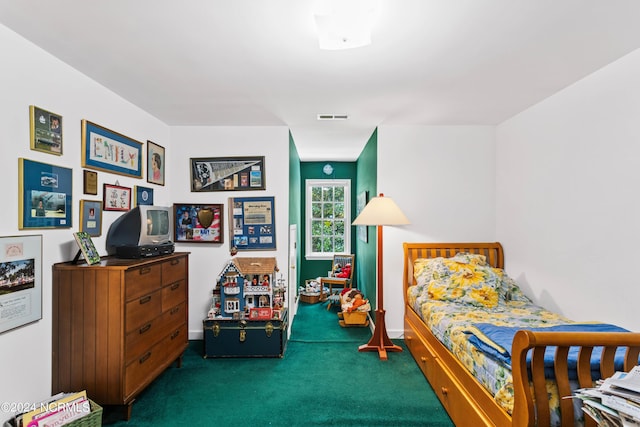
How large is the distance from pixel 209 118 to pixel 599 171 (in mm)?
3420

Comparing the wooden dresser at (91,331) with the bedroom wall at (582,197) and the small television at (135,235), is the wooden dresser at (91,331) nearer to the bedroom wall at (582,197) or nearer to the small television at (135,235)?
the small television at (135,235)

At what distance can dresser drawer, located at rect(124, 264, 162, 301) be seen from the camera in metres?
2.35

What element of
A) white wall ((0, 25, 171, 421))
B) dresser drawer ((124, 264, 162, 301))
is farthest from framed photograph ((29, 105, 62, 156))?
dresser drawer ((124, 264, 162, 301))

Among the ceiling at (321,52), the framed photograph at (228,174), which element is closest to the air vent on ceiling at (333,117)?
the ceiling at (321,52)

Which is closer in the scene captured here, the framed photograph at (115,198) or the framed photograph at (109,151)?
the framed photograph at (109,151)

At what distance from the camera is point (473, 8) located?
1718 mm

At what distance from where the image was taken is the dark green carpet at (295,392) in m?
2.39

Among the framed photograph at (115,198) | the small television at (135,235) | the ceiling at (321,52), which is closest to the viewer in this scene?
the ceiling at (321,52)

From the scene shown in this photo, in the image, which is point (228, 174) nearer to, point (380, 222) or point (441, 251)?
point (380, 222)

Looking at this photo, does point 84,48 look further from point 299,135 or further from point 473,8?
point 299,135

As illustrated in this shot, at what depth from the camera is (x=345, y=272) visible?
5.82 metres

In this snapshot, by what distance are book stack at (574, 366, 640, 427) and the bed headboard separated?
242 centimetres

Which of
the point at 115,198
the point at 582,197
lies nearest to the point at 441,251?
the point at 582,197

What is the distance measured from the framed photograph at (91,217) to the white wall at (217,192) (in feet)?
3.93
